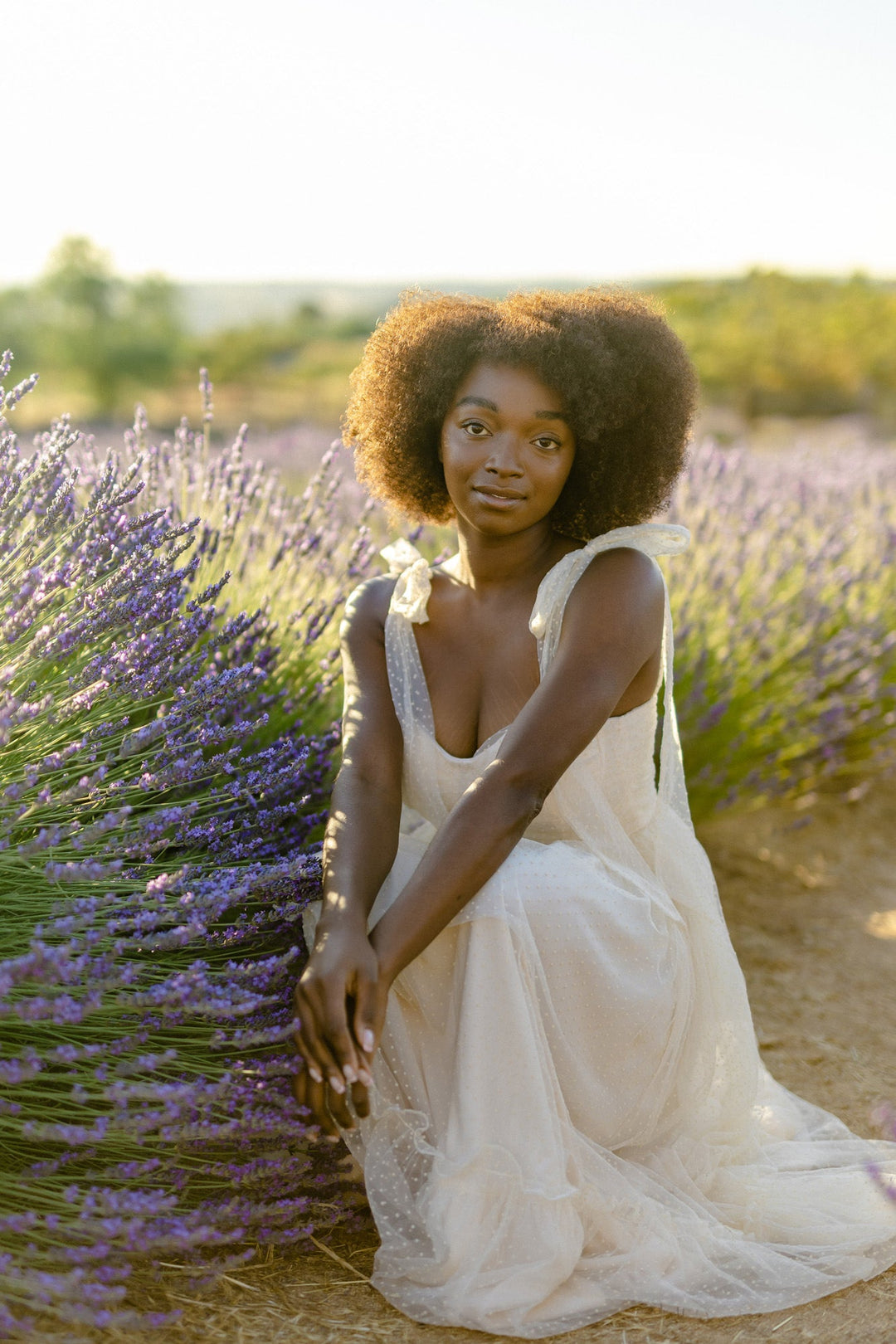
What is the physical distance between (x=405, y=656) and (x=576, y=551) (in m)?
0.34

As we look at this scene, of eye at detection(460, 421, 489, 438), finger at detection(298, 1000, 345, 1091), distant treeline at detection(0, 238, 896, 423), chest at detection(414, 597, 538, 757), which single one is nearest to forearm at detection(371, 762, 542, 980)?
finger at detection(298, 1000, 345, 1091)

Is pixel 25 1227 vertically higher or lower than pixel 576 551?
lower

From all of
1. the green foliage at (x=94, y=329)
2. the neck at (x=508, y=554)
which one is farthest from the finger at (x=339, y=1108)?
the green foliage at (x=94, y=329)

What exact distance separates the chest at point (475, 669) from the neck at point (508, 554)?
5 cm

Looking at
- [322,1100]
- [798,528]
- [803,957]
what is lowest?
[803,957]

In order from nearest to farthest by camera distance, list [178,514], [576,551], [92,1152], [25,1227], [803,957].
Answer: [25,1227], [92,1152], [576,551], [178,514], [803,957]

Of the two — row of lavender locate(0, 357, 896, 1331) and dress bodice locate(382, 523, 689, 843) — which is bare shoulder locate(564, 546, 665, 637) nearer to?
dress bodice locate(382, 523, 689, 843)

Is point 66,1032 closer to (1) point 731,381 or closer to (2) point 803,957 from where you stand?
(2) point 803,957

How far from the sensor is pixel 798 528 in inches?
172

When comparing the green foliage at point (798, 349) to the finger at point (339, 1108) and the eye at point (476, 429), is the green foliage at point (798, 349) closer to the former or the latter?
the eye at point (476, 429)

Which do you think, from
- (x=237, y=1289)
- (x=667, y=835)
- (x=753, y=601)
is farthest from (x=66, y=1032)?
(x=753, y=601)

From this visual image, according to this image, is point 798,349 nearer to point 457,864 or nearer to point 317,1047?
point 457,864

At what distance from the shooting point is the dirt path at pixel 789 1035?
1.69 meters

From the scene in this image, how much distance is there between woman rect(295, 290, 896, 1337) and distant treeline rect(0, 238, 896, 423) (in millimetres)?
14556
